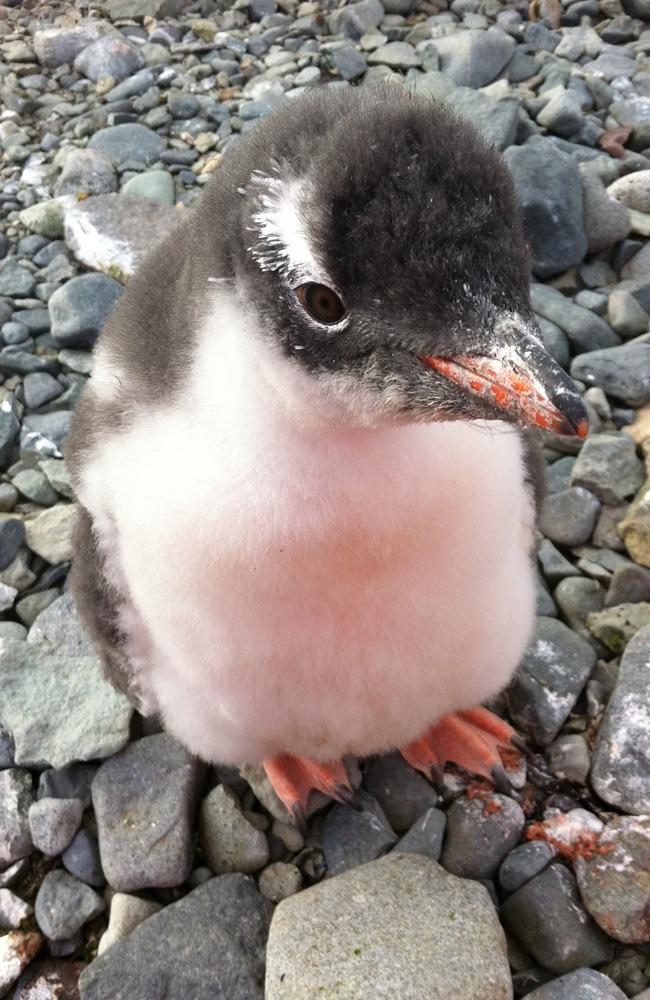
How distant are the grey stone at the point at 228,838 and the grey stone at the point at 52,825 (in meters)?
0.33

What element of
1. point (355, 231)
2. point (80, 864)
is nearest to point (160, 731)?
point (80, 864)

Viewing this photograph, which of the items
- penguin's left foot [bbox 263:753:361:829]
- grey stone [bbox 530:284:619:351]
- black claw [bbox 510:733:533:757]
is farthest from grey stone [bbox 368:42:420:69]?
penguin's left foot [bbox 263:753:361:829]

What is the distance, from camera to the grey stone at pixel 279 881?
219cm

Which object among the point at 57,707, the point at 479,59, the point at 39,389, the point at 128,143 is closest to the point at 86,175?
the point at 128,143

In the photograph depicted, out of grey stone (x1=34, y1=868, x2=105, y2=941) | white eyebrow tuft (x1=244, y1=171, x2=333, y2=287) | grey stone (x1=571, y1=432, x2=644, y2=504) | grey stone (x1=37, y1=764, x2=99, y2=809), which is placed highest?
white eyebrow tuft (x1=244, y1=171, x2=333, y2=287)

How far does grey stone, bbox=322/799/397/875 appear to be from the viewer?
2.22m

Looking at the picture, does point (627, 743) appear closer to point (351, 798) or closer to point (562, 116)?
point (351, 798)

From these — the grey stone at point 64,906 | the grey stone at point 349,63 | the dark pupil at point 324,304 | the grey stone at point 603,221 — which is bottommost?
the grey stone at point 64,906

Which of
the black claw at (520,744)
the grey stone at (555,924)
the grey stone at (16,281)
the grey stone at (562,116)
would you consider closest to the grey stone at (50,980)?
the grey stone at (555,924)

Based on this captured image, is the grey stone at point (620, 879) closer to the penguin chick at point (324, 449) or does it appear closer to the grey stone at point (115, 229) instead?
the penguin chick at point (324, 449)

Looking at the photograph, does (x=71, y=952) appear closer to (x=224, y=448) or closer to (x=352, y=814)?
(x=352, y=814)

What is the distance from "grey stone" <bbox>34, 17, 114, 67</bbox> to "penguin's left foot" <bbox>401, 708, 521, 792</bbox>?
4.65 metres

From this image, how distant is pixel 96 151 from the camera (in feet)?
14.7

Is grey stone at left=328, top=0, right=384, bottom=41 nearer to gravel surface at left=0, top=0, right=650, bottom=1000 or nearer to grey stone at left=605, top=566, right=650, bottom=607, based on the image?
gravel surface at left=0, top=0, right=650, bottom=1000
